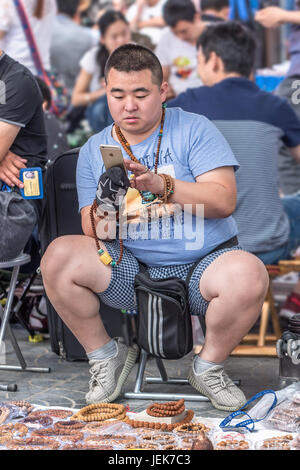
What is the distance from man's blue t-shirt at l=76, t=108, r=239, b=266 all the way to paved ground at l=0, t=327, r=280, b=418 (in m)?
0.56

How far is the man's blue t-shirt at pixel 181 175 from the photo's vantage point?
2.89 metres

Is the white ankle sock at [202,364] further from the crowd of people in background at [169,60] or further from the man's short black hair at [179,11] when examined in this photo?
the man's short black hair at [179,11]

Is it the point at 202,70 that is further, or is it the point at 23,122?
the point at 202,70

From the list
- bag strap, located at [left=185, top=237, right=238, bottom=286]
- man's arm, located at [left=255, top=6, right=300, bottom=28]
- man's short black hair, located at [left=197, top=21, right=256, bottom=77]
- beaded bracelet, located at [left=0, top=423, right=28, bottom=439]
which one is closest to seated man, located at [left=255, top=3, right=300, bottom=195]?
man's arm, located at [left=255, top=6, right=300, bottom=28]

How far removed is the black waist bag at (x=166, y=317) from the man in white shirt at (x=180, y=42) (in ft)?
10.6

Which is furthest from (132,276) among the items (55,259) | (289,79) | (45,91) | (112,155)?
(289,79)

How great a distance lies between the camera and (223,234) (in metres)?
2.97

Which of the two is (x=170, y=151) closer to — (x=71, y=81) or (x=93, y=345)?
(x=93, y=345)

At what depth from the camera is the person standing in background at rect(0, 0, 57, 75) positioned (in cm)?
494

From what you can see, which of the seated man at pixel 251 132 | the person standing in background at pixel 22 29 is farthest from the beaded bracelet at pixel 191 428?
the person standing in background at pixel 22 29

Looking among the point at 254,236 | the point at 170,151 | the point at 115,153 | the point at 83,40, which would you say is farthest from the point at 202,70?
the point at 83,40

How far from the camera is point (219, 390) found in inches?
114

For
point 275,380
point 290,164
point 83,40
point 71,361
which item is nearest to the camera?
point 275,380
